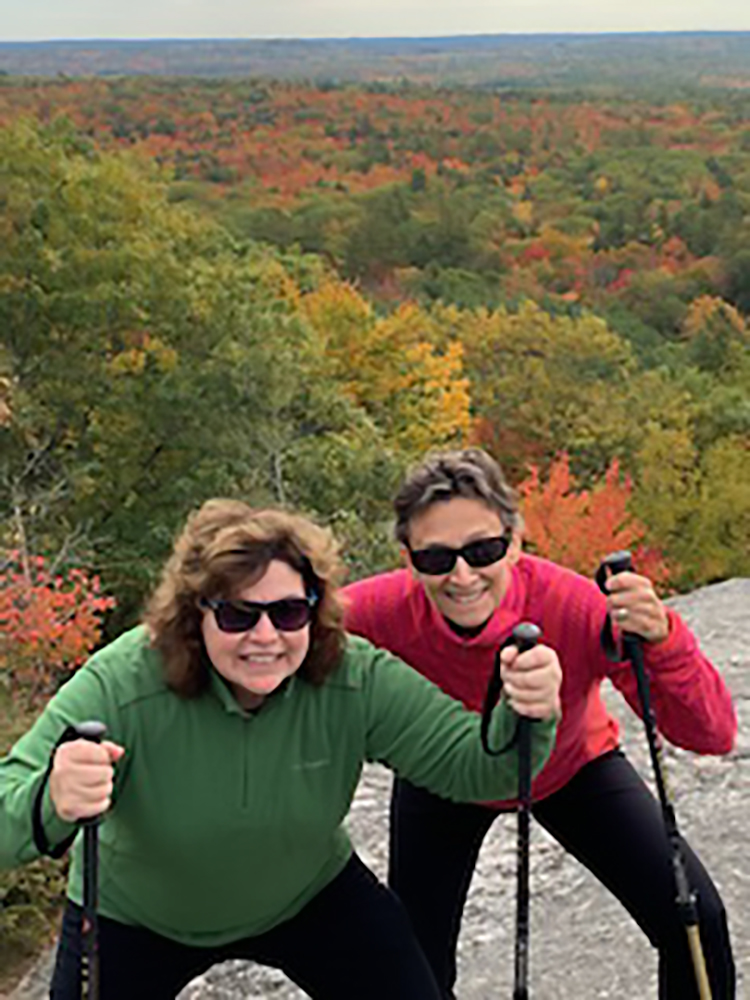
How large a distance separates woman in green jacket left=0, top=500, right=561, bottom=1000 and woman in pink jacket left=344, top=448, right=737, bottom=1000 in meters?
0.27

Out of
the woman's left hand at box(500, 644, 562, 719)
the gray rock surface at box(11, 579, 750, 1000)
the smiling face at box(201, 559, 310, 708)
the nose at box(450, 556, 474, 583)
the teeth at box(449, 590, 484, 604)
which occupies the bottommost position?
the gray rock surface at box(11, 579, 750, 1000)

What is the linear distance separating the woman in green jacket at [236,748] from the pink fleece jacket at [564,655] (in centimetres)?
26

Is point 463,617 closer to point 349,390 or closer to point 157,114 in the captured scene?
point 349,390

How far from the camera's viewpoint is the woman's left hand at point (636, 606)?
9.11 feet

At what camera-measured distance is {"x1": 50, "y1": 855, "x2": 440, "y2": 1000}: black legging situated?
2.88 m

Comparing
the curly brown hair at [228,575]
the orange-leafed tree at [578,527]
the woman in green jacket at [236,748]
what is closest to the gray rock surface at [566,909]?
A: the woman in green jacket at [236,748]

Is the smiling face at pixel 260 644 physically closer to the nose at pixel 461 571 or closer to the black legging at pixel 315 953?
the nose at pixel 461 571

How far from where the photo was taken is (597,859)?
10.7 feet

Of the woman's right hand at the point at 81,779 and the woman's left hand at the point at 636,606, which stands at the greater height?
the woman's left hand at the point at 636,606

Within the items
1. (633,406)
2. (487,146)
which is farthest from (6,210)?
(487,146)

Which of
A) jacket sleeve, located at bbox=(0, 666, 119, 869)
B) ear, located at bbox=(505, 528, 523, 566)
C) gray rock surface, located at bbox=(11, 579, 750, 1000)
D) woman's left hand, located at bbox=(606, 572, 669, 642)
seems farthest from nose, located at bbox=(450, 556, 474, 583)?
gray rock surface, located at bbox=(11, 579, 750, 1000)

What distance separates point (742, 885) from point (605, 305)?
173 feet

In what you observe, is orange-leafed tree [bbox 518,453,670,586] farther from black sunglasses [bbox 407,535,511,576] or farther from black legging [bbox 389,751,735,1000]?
black sunglasses [bbox 407,535,511,576]

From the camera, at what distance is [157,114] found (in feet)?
343
